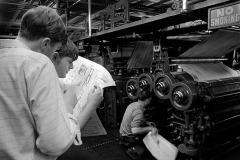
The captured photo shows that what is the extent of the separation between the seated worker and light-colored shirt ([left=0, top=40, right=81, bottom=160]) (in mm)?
2239

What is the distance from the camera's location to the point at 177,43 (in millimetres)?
3961

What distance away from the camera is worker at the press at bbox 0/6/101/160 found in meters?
0.83

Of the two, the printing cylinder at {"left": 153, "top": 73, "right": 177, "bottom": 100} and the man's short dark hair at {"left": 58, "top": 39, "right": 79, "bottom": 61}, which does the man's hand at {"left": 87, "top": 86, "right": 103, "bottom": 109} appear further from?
the printing cylinder at {"left": 153, "top": 73, "right": 177, "bottom": 100}

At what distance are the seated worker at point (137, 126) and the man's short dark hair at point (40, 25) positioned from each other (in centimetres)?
220

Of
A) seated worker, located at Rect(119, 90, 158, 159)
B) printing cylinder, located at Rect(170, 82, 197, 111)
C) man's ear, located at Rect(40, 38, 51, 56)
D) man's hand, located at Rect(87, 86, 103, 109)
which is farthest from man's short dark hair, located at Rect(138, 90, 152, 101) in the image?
man's ear, located at Rect(40, 38, 51, 56)

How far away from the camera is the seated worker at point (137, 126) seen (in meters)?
3.16

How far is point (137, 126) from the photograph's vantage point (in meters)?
3.30

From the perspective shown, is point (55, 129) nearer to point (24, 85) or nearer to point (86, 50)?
point (24, 85)

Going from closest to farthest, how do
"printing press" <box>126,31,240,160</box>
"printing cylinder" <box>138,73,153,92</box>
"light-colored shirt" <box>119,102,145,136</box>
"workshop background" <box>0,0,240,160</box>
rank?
"workshop background" <box>0,0,240,160</box>
"printing press" <box>126,31,240,160</box>
"printing cylinder" <box>138,73,153,92</box>
"light-colored shirt" <box>119,102,145,136</box>

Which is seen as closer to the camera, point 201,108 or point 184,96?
point 184,96

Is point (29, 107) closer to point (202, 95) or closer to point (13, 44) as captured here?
point (13, 44)

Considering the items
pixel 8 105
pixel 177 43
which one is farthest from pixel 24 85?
pixel 177 43

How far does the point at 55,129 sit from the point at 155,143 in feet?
7.71

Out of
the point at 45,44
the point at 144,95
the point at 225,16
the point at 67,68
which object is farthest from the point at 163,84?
the point at 45,44
